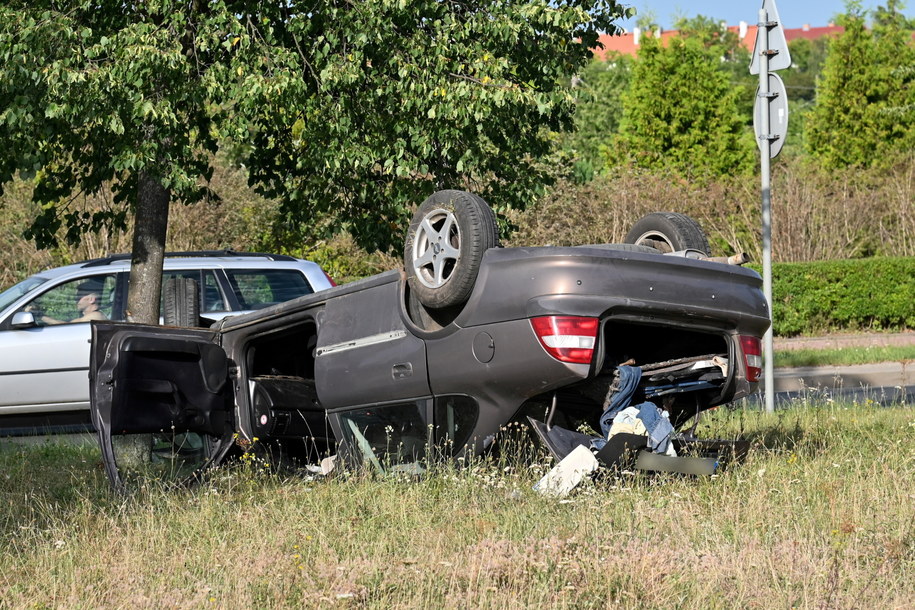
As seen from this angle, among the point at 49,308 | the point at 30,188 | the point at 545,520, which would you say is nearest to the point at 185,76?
the point at 49,308

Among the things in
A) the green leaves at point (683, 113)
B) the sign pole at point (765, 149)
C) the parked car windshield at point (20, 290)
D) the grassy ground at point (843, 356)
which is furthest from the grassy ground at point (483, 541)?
the green leaves at point (683, 113)

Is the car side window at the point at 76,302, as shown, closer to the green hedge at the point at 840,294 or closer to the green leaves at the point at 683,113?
the green hedge at the point at 840,294

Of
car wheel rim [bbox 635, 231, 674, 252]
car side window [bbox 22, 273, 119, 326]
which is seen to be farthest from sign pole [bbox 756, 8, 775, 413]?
car side window [bbox 22, 273, 119, 326]

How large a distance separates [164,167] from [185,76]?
776 mm

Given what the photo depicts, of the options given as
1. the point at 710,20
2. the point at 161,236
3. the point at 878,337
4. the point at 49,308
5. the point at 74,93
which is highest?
the point at 710,20

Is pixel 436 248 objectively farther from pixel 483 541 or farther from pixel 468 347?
pixel 483 541

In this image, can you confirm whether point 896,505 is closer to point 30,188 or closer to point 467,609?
point 467,609

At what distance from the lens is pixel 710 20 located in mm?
81812

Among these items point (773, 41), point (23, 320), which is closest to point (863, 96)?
point (773, 41)

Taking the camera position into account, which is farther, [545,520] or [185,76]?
[185,76]

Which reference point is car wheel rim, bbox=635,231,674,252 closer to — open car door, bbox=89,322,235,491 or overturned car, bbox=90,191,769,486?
overturned car, bbox=90,191,769,486

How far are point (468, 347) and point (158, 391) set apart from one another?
228 cm

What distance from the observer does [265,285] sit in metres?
11.1

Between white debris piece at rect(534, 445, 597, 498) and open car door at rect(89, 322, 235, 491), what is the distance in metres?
2.45
